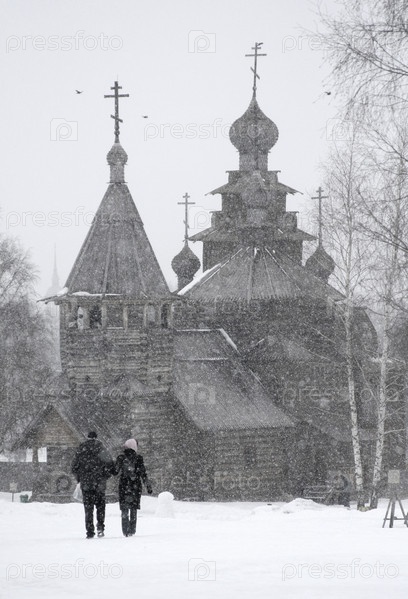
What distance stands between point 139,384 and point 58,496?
Answer: 4.14 m

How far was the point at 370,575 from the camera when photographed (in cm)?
902

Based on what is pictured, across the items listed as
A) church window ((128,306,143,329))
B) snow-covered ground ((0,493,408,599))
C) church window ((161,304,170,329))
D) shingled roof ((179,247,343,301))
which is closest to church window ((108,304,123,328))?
church window ((128,306,143,329))

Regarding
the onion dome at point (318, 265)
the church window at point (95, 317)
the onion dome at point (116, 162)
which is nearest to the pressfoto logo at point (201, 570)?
the church window at point (95, 317)

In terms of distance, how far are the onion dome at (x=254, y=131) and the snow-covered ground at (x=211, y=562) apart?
85.5 feet

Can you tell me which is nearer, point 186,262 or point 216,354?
point 216,354

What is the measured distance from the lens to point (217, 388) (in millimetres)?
33344

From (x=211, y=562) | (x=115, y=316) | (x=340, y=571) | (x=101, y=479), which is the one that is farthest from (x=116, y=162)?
(x=340, y=571)

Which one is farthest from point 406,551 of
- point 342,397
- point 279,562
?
point 342,397

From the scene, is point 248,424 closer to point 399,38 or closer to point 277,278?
point 277,278

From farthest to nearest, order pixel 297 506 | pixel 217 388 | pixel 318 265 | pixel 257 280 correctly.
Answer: pixel 318 265 → pixel 257 280 → pixel 217 388 → pixel 297 506

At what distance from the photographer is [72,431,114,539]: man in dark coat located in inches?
508

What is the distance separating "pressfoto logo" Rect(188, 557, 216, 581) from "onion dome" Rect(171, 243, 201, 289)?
3279cm

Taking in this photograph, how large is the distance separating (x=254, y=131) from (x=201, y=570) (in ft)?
103

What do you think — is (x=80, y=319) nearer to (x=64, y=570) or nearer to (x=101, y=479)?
(x=101, y=479)
